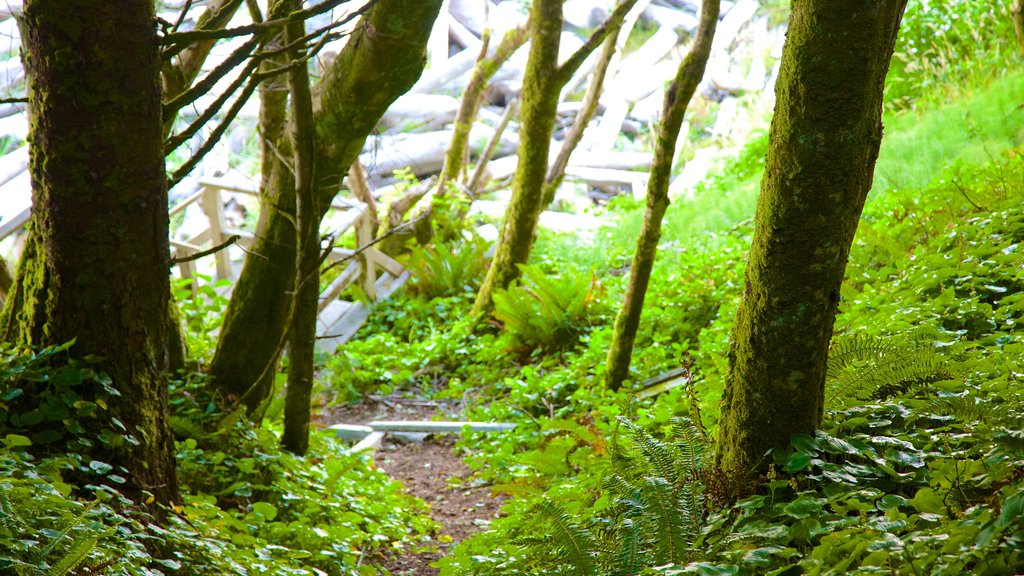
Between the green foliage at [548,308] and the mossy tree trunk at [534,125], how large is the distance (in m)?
0.50

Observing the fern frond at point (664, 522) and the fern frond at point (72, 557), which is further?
the fern frond at point (664, 522)

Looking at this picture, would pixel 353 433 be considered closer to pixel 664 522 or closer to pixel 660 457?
pixel 660 457

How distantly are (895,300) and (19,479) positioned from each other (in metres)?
4.10

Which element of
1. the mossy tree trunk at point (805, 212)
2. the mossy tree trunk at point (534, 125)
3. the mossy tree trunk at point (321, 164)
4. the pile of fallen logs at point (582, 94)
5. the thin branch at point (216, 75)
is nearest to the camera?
the mossy tree trunk at point (805, 212)

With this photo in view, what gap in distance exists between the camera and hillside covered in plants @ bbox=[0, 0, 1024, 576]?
2270 mm

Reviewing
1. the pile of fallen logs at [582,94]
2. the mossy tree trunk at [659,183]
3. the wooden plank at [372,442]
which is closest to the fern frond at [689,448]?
the mossy tree trunk at [659,183]

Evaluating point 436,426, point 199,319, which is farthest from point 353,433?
point 199,319

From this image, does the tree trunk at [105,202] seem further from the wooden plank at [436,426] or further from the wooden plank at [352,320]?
the wooden plank at [352,320]

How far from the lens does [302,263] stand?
4.54 m

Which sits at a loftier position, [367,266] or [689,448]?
[367,266]

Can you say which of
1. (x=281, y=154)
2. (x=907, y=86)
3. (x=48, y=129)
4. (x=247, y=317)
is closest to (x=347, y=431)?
(x=247, y=317)

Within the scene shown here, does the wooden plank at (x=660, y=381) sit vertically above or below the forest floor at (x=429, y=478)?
above

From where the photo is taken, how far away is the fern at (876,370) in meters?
2.70

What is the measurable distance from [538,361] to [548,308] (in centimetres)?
55
